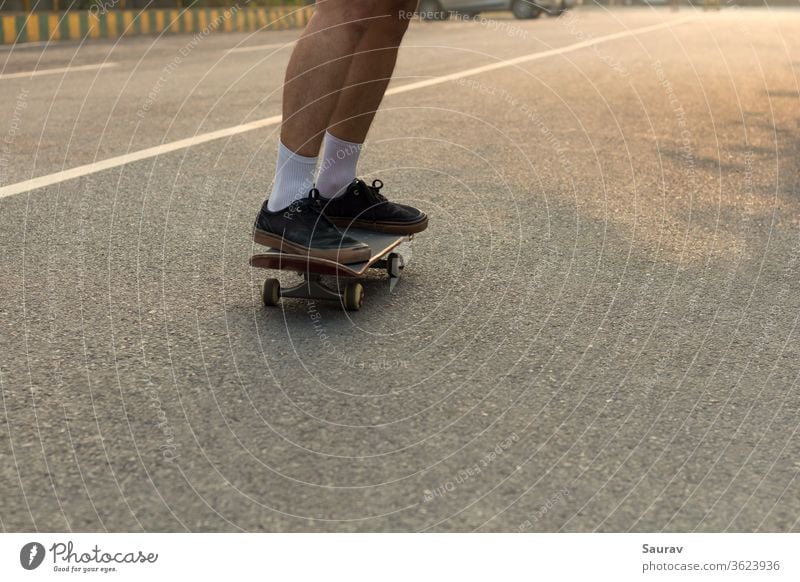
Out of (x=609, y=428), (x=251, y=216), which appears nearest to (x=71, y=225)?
(x=251, y=216)

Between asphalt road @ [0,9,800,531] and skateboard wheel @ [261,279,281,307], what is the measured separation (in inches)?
1.6

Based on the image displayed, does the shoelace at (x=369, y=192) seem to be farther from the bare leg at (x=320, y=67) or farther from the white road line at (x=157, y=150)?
the white road line at (x=157, y=150)

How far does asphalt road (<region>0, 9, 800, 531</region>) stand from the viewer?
2.10m

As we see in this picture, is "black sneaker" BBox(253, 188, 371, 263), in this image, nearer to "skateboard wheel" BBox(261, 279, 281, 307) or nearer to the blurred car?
"skateboard wheel" BBox(261, 279, 281, 307)

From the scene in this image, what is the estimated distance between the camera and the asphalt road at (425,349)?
210 cm

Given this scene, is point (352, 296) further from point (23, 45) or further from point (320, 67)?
point (23, 45)

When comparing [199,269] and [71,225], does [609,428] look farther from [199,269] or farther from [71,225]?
[71,225]

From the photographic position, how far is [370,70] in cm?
346

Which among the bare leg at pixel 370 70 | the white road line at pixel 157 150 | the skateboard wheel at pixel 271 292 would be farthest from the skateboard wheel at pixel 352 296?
the white road line at pixel 157 150

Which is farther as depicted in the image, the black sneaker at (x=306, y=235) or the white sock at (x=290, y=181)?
the white sock at (x=290, y=181)

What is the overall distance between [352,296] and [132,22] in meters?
17.3

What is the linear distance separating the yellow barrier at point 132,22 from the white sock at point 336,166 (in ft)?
39.4

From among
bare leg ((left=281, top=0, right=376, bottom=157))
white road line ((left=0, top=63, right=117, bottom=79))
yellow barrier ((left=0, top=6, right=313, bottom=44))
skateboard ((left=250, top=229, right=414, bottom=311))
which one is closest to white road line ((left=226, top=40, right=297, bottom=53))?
yellow barrier ((left=0, top=6, right=313, bottom=44))

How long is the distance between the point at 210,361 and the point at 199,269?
0.91 m
